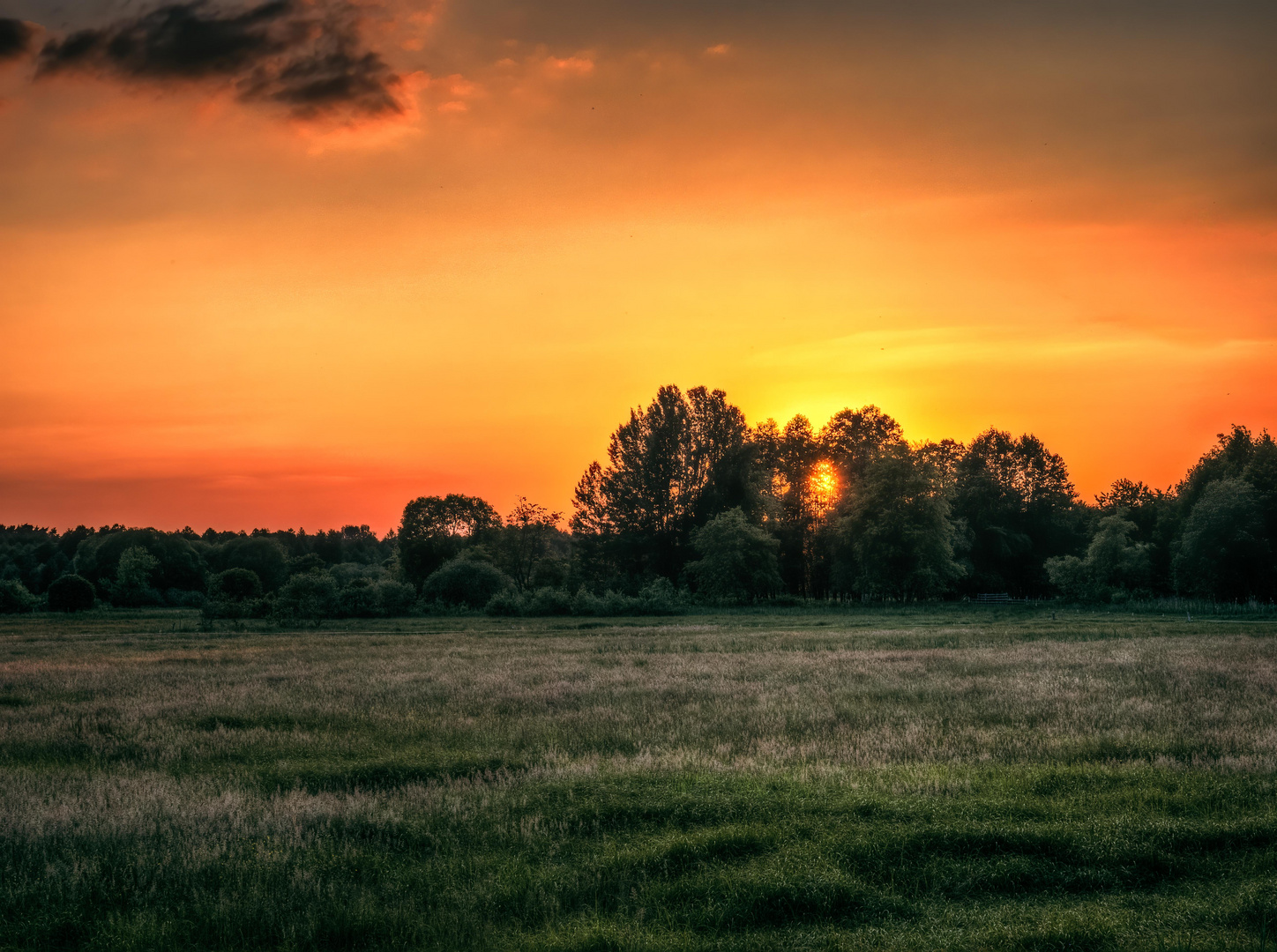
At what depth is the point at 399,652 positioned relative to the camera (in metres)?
39.6

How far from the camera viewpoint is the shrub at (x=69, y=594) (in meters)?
86.4

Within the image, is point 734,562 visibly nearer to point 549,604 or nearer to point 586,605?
point 586,605

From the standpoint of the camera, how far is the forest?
75125mm

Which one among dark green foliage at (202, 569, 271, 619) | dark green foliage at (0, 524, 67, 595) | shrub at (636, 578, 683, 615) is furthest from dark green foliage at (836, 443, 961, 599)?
dark green foliage at (0, 524, 67, 595)

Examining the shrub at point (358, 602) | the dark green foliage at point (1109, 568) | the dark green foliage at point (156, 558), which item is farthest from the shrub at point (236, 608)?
the dark green foliage at point (1109, 568)

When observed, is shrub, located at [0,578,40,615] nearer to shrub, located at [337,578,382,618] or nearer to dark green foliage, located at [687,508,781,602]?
shrub, located at [337,578,382,618]

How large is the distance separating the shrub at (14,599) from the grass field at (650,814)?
73.4 metres

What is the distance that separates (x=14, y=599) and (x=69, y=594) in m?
4.74

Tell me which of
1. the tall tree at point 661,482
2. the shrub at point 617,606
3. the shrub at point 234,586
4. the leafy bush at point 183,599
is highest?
the tall tree at point 661,482

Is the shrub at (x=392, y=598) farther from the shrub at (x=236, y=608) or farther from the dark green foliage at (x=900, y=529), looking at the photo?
the dark green foliage at (x=900, y=529)

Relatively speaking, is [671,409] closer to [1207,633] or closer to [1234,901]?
[1207,633]

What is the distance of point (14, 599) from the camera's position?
281 feet

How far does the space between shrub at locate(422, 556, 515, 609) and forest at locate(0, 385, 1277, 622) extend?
0.52ft

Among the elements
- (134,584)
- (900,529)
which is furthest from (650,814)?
(134,584)
